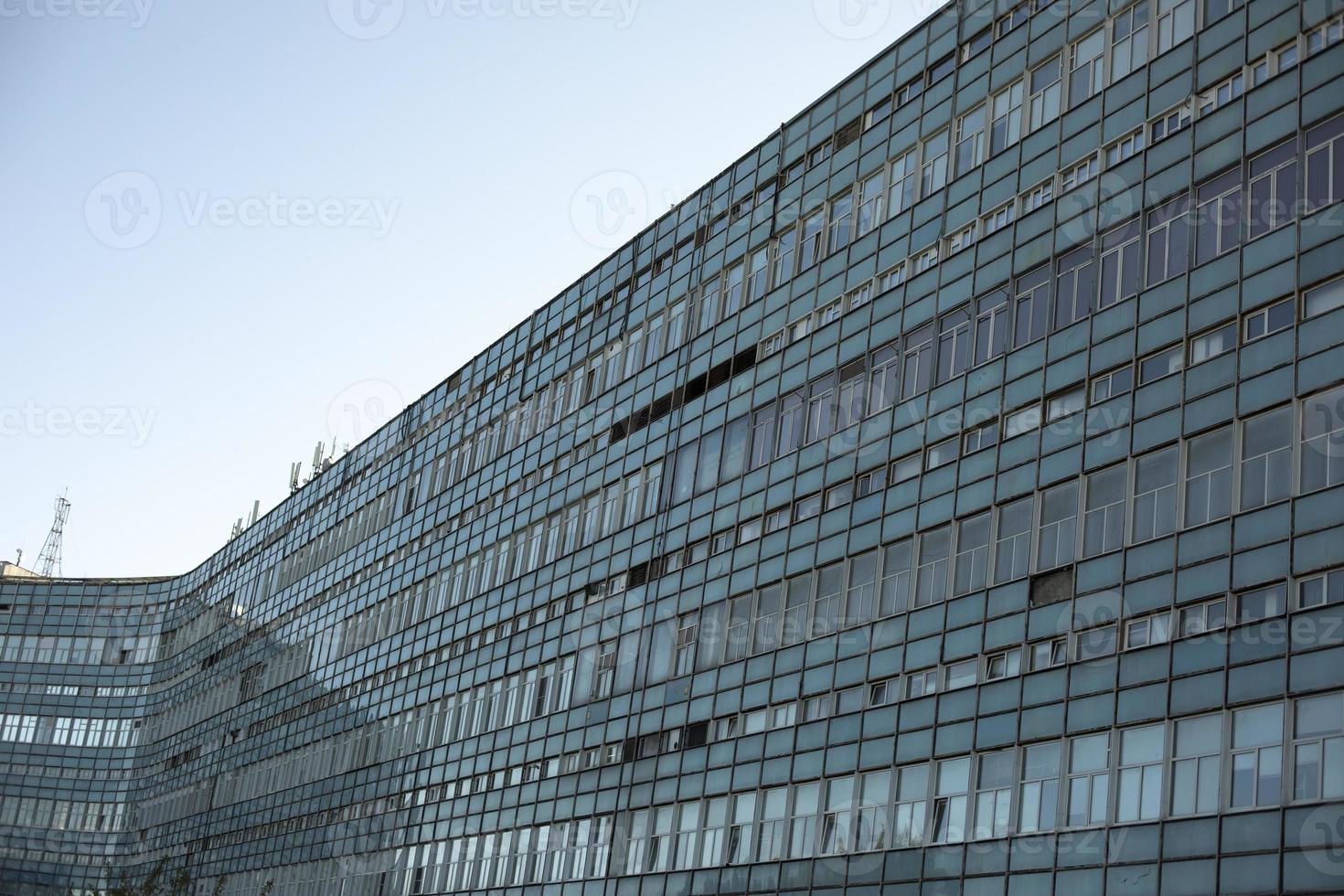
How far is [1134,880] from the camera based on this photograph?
2967 cm

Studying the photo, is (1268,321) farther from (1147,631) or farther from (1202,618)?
(1147,631)

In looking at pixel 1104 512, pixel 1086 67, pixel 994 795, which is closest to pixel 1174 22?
pixel 1086 67

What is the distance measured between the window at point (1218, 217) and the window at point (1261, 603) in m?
7.86

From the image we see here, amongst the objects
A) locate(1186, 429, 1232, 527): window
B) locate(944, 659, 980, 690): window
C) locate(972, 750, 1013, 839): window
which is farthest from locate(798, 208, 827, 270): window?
locate(972, 750, 1013, 839): window

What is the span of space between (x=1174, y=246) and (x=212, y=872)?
67.8 m

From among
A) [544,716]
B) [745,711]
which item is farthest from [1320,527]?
[544,716]

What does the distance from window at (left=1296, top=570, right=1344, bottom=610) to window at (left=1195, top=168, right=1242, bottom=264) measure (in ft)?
26.3

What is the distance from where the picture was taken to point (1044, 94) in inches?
1588

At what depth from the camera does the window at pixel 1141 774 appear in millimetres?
30188

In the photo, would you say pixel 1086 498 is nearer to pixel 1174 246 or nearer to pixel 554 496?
pixel 1174 246

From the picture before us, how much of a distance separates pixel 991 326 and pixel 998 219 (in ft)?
10.6

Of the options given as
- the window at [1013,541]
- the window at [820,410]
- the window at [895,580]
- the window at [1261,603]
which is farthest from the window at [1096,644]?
the window at [820,410]

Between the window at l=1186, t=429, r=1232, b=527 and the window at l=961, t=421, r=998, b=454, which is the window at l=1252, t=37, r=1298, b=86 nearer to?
the window at l=1186, t=429, r=1232, b=527

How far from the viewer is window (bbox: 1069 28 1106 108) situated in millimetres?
38719
